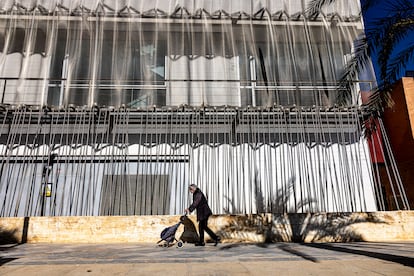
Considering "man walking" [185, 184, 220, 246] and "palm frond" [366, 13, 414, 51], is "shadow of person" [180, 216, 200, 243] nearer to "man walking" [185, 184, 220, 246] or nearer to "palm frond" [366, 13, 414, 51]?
"man walking" [185, 184, 220, 246]

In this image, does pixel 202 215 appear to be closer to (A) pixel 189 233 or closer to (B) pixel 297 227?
(A) pixel 189 233

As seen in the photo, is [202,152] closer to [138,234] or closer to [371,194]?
[138,234]

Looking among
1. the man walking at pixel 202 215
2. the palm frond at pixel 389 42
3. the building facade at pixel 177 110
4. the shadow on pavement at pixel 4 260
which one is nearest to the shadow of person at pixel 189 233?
the man walking at pixel 202 215

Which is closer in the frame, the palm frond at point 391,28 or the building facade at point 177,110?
the palm frond at point 391,28

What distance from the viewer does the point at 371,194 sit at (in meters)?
9.13

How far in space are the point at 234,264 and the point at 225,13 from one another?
914 centimetres

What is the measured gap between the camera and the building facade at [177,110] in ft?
29.0

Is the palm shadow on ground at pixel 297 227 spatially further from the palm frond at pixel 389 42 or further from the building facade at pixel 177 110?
the palm frond at pixel 389 42

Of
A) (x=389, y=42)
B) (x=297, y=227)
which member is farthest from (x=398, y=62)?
(x=297, y=227)

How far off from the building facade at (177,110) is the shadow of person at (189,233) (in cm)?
169

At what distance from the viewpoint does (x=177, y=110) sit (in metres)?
8.96

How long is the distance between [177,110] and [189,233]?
374 centimetres

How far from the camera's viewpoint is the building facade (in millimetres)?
8844

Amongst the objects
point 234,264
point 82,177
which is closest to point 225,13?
point 82,177
